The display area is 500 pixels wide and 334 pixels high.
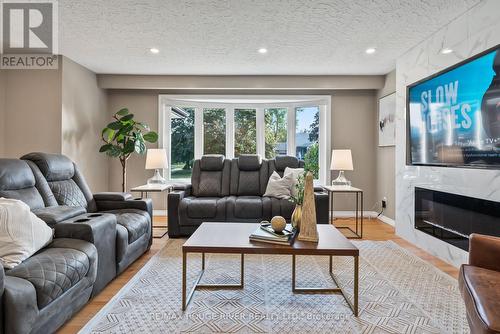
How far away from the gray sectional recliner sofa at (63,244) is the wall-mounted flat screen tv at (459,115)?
3.18m

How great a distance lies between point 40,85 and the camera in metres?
3.95

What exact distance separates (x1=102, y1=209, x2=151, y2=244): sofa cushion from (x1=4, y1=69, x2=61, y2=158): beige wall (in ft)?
5.74

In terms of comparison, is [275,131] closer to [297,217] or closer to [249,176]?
[249,176]

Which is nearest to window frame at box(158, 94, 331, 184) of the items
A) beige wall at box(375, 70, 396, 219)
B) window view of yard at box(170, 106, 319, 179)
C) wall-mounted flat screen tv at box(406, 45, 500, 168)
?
window view of yard at box(170, 106, 319, 179)

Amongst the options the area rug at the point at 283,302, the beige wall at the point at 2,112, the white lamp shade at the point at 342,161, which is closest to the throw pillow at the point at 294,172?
the white lamp shade at the point at 342,161

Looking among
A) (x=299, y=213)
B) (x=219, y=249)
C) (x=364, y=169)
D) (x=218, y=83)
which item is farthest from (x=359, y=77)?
(x=219, y=249)

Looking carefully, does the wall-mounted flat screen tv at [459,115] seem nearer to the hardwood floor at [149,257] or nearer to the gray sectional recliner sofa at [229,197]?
the hardwood floor at [149,257]

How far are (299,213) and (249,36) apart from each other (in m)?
2.14

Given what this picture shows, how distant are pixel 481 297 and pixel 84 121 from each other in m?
4.94

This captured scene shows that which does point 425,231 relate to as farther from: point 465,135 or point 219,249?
point 219,249

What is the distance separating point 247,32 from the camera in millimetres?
3188

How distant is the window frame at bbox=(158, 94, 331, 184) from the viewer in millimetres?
5148

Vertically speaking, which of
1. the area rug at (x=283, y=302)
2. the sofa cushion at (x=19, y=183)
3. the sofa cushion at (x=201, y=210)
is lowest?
the area rug at (x=283, y=302)

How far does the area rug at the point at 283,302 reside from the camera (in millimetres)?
1841
